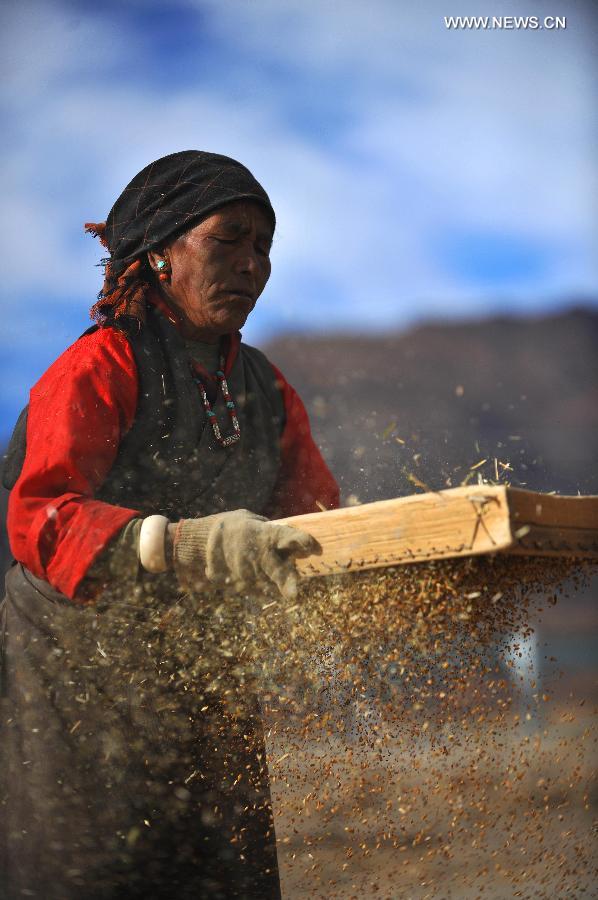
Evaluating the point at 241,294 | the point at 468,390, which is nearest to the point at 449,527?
the point at 241,294

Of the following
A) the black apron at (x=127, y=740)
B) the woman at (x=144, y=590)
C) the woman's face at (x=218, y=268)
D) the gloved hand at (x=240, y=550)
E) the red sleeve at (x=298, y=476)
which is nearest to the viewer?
the gloved hand at (x=240, y=550)

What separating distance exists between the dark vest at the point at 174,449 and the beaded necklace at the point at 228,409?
0.01 meters

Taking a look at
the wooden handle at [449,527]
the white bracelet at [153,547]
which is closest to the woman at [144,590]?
the white bracelet at [153,547]

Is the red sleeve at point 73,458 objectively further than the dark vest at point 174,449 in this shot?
No

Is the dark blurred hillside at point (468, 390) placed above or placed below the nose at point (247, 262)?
below

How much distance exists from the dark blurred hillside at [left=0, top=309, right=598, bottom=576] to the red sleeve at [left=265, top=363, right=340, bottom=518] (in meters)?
2.20

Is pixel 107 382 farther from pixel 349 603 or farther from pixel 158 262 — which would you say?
pixel 349 603

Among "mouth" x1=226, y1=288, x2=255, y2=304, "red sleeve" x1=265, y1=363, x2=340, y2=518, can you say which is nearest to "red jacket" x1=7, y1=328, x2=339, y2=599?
"mouth" x1=226, y1=288, x2=255, y2=304

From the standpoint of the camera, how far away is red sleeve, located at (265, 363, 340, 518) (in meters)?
2.29

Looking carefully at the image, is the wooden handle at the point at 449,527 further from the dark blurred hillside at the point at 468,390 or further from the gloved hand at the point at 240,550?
the dark blurred hillside at the point at 468,390

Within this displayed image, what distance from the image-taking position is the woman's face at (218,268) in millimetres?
2076

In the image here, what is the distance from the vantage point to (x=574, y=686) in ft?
25.5

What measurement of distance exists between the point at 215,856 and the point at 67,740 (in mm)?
414

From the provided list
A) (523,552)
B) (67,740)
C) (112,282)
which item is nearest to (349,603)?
(523,552)
